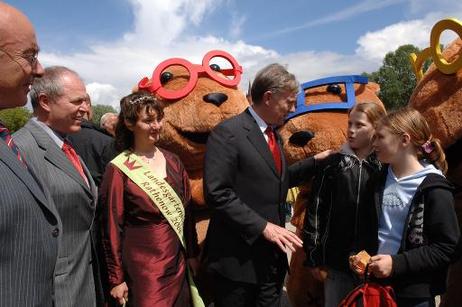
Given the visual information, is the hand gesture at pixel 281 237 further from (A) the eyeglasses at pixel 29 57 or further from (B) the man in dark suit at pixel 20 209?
(A) the eyeglasses at pixel 29 57

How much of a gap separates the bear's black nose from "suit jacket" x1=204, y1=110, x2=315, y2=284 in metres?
1.20

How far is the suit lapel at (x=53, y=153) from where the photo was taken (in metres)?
2.12

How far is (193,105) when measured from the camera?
3.71 metres

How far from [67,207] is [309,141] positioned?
2080 millimetres

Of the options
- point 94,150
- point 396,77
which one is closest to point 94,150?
point 94,150

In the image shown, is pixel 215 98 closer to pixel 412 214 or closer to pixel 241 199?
pixel 241 199

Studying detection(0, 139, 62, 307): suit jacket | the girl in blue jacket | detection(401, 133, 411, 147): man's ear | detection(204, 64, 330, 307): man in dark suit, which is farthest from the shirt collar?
detection(0, 139, 62, 307): suit jacket

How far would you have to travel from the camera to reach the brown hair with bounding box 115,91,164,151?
8.57ft

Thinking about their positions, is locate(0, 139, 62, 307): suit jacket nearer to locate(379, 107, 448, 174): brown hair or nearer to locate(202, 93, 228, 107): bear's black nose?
locate(379, 107, 448, 174): brown hair

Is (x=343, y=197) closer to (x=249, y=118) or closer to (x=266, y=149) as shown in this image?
(x=266, y=149)

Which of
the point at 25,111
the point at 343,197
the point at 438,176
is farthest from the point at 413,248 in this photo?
the point at 25,111

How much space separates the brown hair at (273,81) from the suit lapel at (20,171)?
145 cm

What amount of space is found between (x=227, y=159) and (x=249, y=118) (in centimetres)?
32

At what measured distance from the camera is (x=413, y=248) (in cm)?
206
